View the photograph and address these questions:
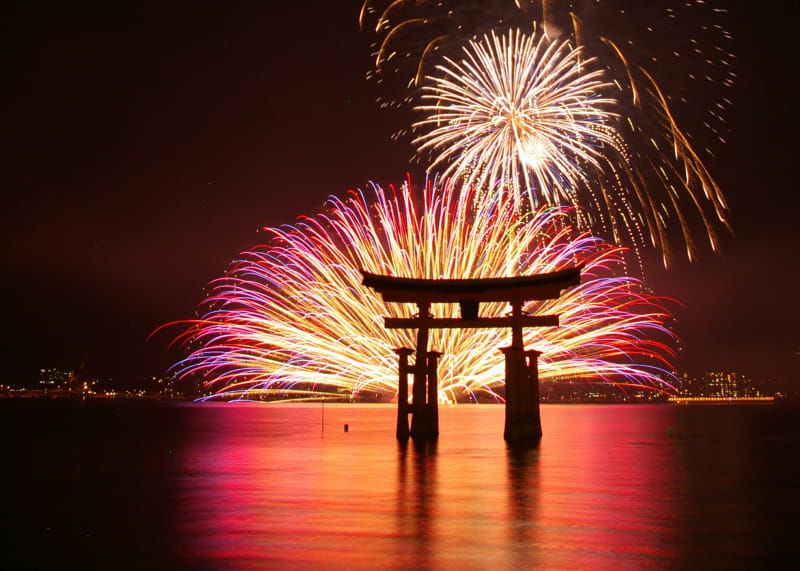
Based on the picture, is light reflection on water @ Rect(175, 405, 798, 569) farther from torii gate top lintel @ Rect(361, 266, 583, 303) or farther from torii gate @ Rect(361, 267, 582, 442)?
torii gate top lintel @ Rect(361, 266, 583, 303)

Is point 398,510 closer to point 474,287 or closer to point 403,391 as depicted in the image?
point 474,287

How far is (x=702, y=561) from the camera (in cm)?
831

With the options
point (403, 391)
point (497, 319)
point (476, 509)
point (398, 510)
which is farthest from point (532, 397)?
point (398, 510)

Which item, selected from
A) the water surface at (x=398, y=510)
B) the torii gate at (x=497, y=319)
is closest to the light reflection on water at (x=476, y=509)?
the water surface at (x=398, y=510)

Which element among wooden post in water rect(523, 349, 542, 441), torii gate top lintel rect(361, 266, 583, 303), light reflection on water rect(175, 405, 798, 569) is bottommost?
light reflection on water rect(175, 405, 798, 569)

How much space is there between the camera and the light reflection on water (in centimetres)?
859

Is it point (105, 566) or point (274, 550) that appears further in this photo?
point (274, 550)

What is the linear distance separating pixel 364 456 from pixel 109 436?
17466mm

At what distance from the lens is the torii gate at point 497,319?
87.2 feet

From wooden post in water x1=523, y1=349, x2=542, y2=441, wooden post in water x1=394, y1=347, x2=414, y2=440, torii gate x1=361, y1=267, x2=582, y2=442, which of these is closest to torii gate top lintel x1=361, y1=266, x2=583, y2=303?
torii gate x1=361, y1=267, x2=582, y2=442

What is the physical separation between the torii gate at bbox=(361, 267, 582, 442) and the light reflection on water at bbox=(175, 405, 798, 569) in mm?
3596

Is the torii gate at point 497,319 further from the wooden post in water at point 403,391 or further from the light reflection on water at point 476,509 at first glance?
the light reflection on water at point 476,509

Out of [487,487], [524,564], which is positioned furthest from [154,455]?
[524,564]
